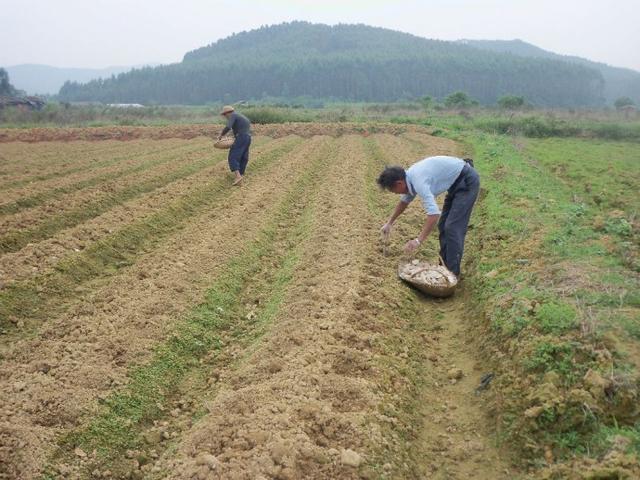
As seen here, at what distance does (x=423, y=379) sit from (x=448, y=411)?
0.43 m

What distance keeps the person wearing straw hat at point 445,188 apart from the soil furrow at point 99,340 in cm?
255

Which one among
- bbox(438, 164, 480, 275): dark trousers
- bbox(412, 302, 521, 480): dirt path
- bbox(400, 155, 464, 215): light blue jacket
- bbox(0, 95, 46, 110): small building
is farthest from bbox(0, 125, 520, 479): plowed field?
bbox(0, 95, 46, 110): small building

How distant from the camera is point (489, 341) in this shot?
4.60 meters

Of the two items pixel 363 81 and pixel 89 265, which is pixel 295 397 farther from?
pixel 363 81

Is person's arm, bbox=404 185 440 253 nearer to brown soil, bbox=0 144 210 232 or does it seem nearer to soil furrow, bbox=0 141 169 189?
brown soil, bbox=0 144 210 232

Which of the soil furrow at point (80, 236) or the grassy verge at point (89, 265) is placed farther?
the soil furrow at point (80, 236)

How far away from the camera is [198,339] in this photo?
16.1 feet

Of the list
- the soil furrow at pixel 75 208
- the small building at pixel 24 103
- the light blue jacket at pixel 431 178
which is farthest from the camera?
the small building at pixel 24 103

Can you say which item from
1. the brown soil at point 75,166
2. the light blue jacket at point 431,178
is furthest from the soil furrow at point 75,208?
the light blue jacket at point 431,178

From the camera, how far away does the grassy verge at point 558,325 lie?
3.15 m

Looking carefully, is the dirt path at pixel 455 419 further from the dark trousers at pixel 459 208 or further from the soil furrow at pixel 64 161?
the soil furrow at pixel 64 161

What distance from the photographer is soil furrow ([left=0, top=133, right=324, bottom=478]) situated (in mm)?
3490

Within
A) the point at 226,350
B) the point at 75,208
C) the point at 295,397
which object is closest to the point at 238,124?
the point at 75,208

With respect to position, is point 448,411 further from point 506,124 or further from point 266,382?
point 506,124
